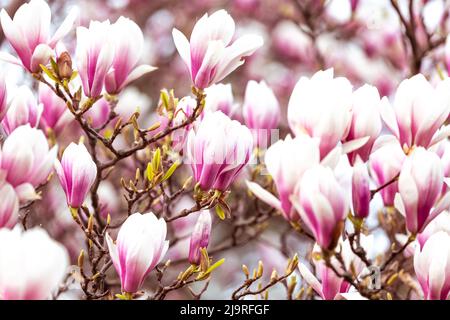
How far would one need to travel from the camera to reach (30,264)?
76cm

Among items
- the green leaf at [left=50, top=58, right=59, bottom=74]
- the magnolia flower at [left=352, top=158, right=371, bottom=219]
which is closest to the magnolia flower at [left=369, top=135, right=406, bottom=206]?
the magnolia flower at [left=352, top=158, right=371, bottom=219]

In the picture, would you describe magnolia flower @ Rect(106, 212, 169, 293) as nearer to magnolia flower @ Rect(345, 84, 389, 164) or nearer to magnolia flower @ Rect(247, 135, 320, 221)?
magnolia flower @ Rect(247, 135, 320, 221)

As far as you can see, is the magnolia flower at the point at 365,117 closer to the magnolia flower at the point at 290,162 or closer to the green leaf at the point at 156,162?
the magnolia flower at the point at 290,162

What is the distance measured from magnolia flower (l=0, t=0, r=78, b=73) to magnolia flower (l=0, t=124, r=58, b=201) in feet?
0.79

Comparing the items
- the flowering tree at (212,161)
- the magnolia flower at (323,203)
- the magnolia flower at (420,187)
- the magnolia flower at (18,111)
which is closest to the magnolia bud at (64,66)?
the flowering tree at (212,161)

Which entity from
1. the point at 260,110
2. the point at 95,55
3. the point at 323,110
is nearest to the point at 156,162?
the point at 95,55

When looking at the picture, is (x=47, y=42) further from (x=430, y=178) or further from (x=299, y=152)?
(x=430, y=178)

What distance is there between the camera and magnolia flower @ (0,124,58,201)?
91 centimetres

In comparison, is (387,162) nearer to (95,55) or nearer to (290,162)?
(290,162)

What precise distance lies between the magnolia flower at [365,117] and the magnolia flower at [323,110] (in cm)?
4

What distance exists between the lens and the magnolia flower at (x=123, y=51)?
116 cm

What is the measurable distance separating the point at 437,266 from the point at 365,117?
0.80 ft

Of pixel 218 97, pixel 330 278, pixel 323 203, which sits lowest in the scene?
pixel 330 278
